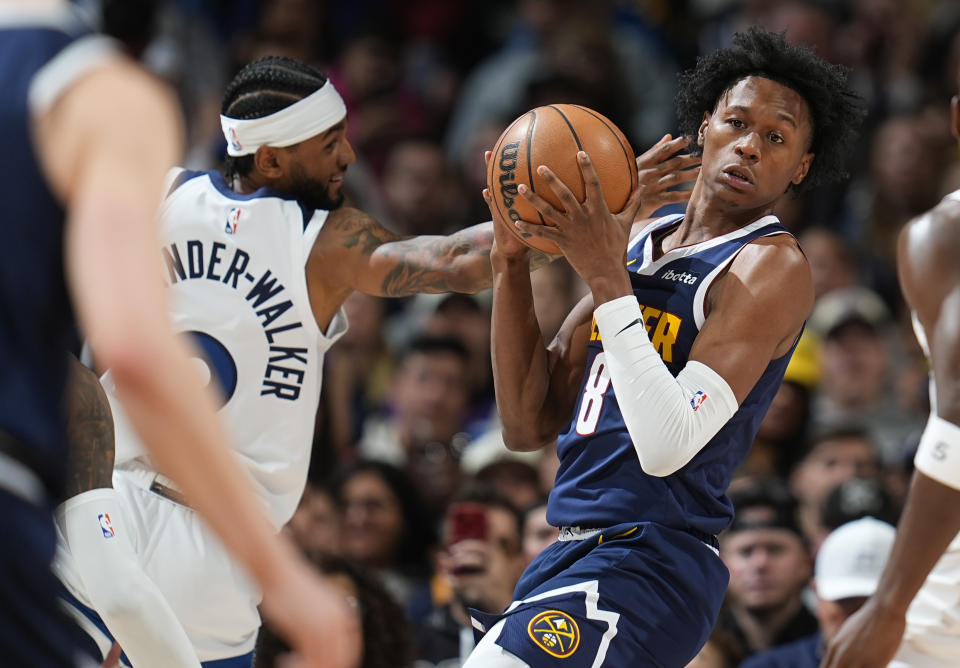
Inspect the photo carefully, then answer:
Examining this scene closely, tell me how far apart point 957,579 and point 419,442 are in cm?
477

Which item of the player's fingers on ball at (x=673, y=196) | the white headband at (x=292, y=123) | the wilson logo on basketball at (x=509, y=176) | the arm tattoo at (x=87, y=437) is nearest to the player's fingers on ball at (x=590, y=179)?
the wilson logo on basketball at (x=509, y=176)

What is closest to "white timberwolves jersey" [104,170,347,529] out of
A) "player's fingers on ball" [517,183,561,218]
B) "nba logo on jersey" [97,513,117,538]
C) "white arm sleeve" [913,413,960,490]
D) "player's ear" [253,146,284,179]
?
"player's ear" [253,146,284,179]

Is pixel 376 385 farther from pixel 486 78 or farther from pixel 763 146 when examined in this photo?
pixel 763 146

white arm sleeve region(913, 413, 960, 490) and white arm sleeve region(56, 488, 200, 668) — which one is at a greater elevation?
white arm sleeve region(913, 413, 960, 490)

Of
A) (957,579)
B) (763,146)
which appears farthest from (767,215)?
A: (957,579)

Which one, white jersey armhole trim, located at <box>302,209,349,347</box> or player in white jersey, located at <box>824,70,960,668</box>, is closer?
player in white jersey, located at <box>824,70,960,668</box>

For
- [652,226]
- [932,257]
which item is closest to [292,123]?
[652,226]

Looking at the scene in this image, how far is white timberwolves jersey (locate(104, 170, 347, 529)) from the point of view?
446 cm

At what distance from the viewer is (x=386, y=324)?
983 cm

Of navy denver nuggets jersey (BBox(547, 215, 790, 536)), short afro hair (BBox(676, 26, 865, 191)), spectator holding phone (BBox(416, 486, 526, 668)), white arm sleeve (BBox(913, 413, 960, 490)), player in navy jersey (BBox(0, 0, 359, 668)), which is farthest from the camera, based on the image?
spectator holding phone (BBox(416, 486, 526, 668))

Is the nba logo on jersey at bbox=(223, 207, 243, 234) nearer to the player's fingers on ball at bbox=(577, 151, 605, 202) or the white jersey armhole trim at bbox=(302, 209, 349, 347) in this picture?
the white jersey armhole trim at bbox=(302, 209, 349, 347)

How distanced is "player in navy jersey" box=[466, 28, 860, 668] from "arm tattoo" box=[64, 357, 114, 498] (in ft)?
3.82

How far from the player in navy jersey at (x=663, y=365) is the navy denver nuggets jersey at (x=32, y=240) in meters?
1.58

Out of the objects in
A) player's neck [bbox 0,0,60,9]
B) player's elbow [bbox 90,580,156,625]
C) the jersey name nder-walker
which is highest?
player's neck [bbox 0,0,60,9]
